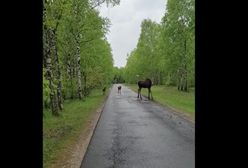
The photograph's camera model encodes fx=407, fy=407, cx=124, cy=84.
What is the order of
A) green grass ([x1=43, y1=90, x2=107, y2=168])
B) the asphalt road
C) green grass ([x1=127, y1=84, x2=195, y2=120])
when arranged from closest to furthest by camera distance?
the asphalt road < green grass ([x1=43, y1=90, x2=107, y2=168]) < green grass ([x1=127, y1=84, x2=195, y2=120])

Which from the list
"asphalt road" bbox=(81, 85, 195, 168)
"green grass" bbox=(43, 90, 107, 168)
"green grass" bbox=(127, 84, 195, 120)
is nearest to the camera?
"asphalt road" bbox=(81, 85, 195, 168)

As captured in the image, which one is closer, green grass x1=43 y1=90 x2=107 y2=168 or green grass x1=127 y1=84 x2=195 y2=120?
green grass x1=43 y1=90 x2=107 y2=168

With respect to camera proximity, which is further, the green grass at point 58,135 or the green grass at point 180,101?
the green grass at point 180,101

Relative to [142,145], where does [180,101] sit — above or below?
above

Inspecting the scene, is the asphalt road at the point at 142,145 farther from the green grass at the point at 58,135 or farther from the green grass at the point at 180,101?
the green grass at the point at 180,101

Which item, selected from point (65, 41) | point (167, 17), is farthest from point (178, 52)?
point (65, 41)

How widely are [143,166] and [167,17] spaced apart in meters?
41.1

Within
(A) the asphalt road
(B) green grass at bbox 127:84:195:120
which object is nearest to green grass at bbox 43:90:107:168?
(A) the asphalt road

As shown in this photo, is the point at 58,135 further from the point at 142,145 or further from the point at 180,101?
the point at 180,101

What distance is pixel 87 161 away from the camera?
970 centimetres

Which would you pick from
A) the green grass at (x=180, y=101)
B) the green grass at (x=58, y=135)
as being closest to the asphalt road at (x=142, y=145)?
the green grass at (x=58, y=135)

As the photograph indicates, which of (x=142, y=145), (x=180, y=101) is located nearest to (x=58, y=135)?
(x=142, y=145)

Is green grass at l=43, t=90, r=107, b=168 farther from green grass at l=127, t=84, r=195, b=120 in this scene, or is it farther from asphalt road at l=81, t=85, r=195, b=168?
green grass at l=127, t=84, r=195, b=120
